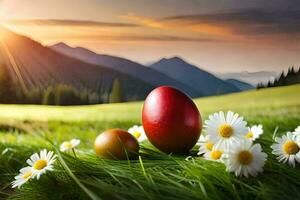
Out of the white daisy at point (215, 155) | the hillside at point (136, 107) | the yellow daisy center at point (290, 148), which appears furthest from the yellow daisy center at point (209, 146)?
the hillside at point (136, 107)

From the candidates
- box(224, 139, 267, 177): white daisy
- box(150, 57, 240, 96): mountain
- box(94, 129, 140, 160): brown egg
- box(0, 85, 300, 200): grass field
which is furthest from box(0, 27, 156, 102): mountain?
box(224, 139, 267, 177): white daisy

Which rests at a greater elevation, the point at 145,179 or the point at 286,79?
the point at 286,79

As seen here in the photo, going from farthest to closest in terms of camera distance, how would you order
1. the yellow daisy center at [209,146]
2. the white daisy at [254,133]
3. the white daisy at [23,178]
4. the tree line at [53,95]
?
the tree line at [53,95]
the white daisy at [254,133]
the yellow daisy center at [209,146]
the white daisy at [23,178]

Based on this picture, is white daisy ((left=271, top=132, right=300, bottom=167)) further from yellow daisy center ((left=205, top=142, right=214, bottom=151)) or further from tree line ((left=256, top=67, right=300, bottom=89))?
tree line ((left=256, top=67, right=300, bottom=89))

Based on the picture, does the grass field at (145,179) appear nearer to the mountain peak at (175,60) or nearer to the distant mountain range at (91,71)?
the distant mountain range at (91,71)

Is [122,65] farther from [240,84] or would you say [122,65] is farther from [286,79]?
[286,79]

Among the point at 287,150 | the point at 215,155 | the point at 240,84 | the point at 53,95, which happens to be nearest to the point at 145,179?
the point at 215,155
